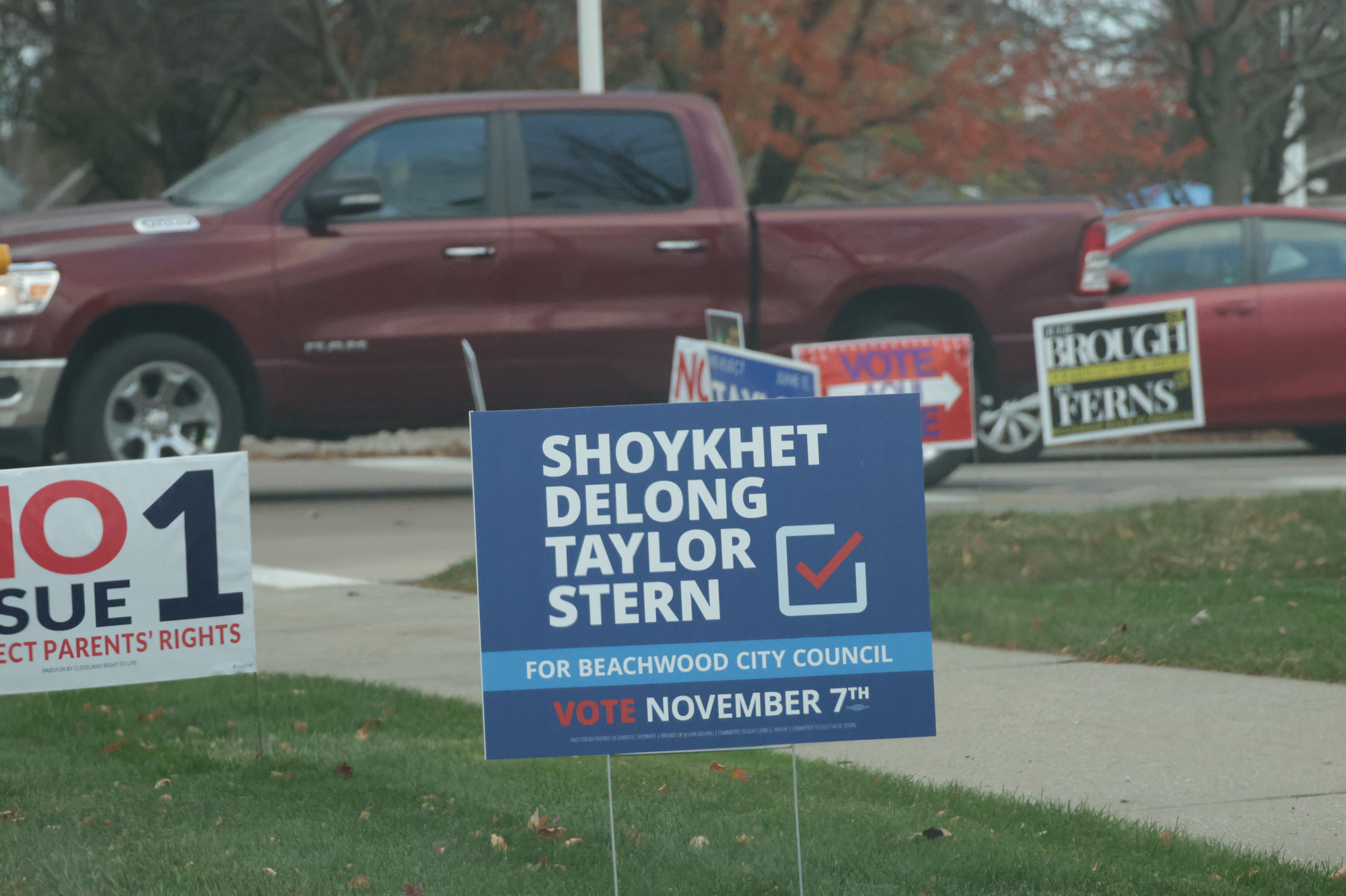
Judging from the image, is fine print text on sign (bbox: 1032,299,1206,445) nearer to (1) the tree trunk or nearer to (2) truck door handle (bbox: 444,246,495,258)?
(2) truck door handle (bbox: 444,246,495,258)

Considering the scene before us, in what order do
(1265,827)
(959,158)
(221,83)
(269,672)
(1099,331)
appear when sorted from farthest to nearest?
(221,83)
(959,158)
(1099,331)
(269,672)
(1265,827)

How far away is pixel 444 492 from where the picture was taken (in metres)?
11.4

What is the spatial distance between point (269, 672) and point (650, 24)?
13053 millimetres

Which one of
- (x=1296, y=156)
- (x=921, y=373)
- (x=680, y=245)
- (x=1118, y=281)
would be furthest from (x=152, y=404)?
(x=1296, y=156)

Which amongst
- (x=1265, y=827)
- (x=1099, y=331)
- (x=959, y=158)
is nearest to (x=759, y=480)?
(x=1265, y=827)

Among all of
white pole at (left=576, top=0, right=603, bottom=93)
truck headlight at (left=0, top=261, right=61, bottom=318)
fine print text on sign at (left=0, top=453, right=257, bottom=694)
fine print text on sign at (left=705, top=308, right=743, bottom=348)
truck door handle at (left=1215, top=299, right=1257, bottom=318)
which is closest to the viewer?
fine print text on sign at (left=0, top=453, right=257, bottom=694)

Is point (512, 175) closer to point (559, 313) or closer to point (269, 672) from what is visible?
point (559, 313)

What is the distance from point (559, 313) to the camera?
32.1 ft

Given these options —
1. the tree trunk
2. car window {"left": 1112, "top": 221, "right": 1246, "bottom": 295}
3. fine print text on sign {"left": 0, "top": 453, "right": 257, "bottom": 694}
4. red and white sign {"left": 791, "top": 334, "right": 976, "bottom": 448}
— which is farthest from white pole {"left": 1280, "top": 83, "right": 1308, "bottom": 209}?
fine print text on sign {"left": 0, "top": 453, "right": 257, "bottom": 694}

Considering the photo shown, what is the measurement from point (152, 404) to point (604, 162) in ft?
9.42

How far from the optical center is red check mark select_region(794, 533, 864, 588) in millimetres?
3469

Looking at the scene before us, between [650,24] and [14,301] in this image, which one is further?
[650,24]

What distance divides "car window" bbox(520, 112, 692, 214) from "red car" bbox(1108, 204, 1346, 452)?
3.27 m

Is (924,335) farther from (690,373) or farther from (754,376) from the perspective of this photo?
(754,376)
